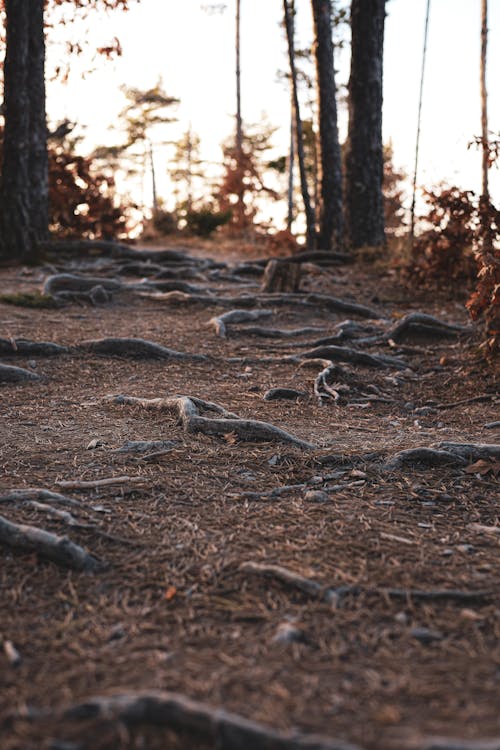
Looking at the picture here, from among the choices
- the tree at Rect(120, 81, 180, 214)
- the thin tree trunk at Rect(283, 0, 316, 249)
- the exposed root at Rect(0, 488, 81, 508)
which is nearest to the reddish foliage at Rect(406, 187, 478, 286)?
the thin tree trunk at Rect(283, 0, 316, 249)

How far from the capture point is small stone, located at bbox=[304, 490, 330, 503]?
4285 mm

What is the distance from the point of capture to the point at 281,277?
11.5m

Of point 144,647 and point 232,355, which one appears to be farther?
point 232,355

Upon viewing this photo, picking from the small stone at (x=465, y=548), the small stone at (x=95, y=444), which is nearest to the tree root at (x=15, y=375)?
the small stone at (x=95, y=444)

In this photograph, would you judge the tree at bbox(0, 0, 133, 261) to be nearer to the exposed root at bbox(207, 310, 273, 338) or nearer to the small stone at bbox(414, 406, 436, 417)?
the exposed root at bbox(207, 310, 273, 338)

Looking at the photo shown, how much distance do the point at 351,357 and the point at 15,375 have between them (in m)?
3.58

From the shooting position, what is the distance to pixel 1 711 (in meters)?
2.37

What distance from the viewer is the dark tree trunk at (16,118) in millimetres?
12664

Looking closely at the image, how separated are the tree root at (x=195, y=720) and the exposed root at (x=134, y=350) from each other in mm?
5845

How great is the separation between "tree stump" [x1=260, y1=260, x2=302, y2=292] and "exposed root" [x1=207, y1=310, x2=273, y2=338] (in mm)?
1280

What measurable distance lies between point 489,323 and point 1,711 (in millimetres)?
6305

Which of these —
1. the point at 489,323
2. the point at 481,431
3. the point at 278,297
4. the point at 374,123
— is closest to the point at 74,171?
the point at 374,123

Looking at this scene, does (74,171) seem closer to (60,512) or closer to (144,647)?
(60,512)

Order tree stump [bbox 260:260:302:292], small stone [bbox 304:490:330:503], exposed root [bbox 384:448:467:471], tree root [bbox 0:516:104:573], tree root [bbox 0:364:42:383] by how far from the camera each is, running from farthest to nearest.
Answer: tree stump [bbox 260:260:302:292], tree root [bbox 0:364:42:383], exposed root [bbox 384:448:467:471], small stone [bbox 304:490:330:503], tree root [bbox 0:516:104:573]
